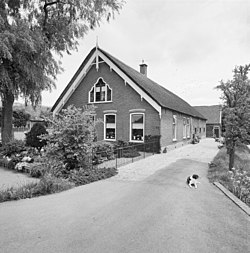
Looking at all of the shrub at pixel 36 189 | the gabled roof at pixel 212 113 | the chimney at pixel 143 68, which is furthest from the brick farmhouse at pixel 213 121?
the shrub at pixel 36 189

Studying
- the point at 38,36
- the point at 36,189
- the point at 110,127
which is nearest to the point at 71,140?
the point at 36,189

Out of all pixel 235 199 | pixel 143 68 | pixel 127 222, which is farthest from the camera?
pixel 143 68

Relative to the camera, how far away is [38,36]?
1164cm

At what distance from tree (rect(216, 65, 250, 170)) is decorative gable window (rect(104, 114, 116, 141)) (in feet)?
30.1

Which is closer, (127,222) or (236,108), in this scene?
(127,222)

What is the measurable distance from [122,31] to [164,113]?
21.2 ft

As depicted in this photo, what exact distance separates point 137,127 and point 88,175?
842 cm

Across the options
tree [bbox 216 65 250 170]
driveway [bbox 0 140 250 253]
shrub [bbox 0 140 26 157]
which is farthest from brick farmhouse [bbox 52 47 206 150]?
driveway [bbox 0 140 250 253]

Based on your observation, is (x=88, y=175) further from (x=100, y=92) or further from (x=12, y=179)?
(x=100, y=92)

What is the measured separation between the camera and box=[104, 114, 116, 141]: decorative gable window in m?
16.0

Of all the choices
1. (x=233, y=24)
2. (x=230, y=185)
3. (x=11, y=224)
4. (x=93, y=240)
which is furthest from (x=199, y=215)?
(x=233, y=24)

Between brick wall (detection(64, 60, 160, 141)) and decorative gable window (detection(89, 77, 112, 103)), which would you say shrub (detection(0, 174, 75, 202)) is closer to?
brick wall (detection(64, 60, 160, 141))

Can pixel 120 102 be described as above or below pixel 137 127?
above

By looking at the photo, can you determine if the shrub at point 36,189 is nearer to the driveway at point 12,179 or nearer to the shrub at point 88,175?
the shrub at point 88,175
